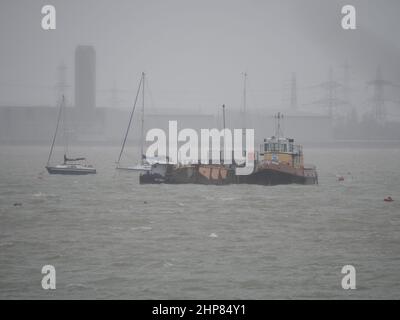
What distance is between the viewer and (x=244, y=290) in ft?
84.0

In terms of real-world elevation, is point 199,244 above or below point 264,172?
below

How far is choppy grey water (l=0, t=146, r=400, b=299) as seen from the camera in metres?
25.9

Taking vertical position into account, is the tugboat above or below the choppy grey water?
above

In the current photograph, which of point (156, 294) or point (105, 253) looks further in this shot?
point (105, 253)

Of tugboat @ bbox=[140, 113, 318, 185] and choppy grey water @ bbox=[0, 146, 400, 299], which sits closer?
choppy grey water @ bbox=[0, 146, 400, 299]

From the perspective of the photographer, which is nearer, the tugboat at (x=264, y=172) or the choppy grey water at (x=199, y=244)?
the choppy grey water at (x=199, y=244)

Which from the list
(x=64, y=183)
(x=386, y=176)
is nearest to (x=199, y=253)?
(x=64, y=183)

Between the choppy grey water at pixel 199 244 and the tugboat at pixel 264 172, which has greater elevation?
the tugboat at pixel 264 172

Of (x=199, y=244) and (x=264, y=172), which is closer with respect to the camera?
(x=199, y=244)

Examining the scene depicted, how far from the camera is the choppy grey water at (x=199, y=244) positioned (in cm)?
2591

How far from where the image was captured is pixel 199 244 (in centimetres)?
3375
